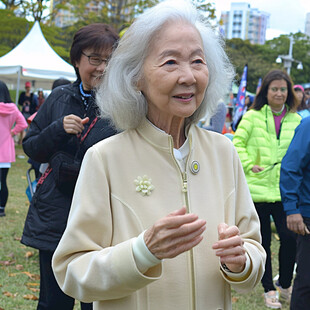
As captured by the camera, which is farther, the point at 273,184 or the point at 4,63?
the point at 4,63

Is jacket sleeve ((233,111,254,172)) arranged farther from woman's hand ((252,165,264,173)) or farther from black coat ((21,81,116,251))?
black coat ((21,81,116,251))

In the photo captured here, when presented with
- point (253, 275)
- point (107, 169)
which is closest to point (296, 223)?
point (253, 275)

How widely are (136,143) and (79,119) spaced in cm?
98

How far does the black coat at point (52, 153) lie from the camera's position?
3.01m

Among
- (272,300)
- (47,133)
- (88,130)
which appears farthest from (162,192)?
(272,300)

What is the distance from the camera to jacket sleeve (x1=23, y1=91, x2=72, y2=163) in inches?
117

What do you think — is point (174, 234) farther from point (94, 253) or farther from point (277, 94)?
point (277, 94)

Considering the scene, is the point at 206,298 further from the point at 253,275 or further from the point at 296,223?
the point at 296,223

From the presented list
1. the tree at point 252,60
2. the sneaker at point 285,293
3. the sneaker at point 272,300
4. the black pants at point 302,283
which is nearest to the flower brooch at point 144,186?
the black pants at point 302,283

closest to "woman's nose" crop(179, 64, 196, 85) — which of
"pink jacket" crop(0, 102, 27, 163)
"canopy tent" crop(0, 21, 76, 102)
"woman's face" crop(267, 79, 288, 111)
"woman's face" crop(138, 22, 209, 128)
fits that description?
"woman's face" crop(138, 22, 209, 128)

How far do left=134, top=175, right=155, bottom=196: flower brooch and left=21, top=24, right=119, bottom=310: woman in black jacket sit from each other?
3.49 ft

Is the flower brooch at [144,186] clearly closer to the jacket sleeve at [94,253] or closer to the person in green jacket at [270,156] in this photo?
the jacket sleeve at [94,253]

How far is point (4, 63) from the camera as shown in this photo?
1539 centimetres

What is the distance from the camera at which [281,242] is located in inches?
210
